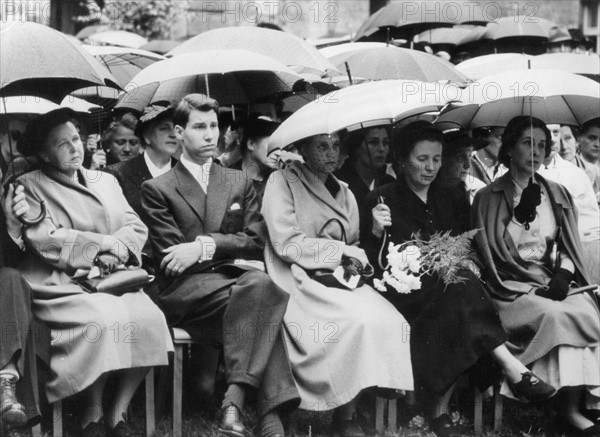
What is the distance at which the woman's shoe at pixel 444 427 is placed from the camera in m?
6.25

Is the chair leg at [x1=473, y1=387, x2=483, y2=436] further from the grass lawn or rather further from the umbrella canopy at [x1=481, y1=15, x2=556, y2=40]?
the umbrella canopy at [x1=481, y1=15, x2=556, y2=40]

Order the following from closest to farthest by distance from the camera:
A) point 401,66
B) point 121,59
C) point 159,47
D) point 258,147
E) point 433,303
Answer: point 433,303
point 258,147
point 401,66
point 121,59
point 159,47

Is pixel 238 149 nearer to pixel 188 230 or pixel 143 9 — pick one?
pixel 188 230

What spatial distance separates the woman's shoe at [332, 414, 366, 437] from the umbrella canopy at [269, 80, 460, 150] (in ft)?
5.15

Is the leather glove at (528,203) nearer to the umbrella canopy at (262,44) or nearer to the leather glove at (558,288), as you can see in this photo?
the leather glove at (558,288)

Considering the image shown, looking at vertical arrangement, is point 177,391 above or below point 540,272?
below

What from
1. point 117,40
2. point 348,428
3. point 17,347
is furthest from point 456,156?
point 117,40

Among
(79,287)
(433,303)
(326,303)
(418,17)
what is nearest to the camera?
(79,287)

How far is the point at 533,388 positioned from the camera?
20.4 feet

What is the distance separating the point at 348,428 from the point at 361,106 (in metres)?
1.77

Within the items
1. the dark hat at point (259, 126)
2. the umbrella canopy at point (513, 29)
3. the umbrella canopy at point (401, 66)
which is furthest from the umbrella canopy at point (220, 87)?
the umbrella canopy at point (513, 29)

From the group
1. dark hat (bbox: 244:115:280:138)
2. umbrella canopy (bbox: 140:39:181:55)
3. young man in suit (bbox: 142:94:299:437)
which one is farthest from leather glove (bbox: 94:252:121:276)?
umbrella canopy (bbox: 140:39:181:55)

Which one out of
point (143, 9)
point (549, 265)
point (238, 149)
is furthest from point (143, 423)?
point (143, 9)

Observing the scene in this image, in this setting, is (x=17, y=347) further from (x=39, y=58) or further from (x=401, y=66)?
(x=401, y=66)
